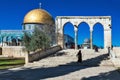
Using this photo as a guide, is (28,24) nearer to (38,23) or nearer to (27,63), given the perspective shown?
(38,23)

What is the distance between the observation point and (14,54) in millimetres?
53781

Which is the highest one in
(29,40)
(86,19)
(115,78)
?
(86,19)

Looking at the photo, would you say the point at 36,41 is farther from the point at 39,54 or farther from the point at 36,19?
the point at 36,19

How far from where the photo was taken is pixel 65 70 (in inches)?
1063

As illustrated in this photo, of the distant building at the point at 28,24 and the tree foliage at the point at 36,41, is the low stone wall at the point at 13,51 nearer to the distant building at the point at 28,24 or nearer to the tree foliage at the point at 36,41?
the tree foliage at the point at 36,41

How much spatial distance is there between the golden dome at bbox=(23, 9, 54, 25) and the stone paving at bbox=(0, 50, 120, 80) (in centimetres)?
2401

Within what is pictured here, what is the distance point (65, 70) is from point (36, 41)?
1712 cm

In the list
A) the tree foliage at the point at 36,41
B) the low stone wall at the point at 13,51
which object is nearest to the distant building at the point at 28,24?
the low stone wall at the point at 13,51

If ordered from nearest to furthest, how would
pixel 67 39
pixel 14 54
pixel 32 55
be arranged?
pixel 32 55 → pixel 14 54 → pixel 67 39

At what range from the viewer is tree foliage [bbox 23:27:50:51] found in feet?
141

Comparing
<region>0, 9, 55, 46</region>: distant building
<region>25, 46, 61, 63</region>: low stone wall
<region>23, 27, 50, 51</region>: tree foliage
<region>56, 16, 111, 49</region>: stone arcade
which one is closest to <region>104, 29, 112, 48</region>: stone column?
<region>56, 16, 111, 49</region>: stone arcade

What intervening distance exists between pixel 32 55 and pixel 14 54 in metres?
17.3

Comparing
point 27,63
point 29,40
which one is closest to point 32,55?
point 27,63

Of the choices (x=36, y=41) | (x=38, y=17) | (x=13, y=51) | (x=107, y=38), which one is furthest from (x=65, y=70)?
(x=38, y=17)
